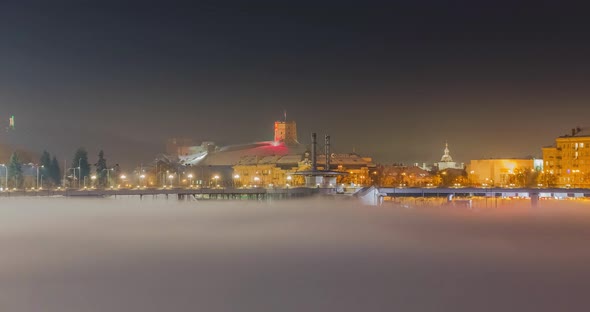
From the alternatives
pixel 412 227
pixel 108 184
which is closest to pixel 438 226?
pixel 412 227

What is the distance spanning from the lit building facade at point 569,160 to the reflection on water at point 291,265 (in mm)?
64151

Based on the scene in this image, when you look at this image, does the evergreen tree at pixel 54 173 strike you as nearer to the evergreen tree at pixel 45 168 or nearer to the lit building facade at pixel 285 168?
the evergreen tree at pixel 45 168

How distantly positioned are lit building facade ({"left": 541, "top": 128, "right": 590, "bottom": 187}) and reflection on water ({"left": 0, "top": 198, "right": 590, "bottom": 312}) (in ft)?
210

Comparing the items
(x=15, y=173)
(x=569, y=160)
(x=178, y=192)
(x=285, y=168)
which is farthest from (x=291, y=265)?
(x=285, y=168)

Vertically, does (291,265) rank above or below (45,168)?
below

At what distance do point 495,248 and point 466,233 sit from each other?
9.26 m

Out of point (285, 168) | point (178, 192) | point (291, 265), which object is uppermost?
point (285, 168)

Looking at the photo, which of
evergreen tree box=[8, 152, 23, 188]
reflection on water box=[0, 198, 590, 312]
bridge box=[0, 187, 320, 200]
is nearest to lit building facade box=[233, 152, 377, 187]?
bridge box=[0, 187, 320, 200]

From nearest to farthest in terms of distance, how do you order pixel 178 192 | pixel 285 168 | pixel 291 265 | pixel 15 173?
pixel 291 265 → pixel 178 192 → pixel 15 173 → pixel 285 168

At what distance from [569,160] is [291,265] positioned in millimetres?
100661

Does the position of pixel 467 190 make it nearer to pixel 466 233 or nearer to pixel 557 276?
pixel 466 233

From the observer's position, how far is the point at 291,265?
36188mm

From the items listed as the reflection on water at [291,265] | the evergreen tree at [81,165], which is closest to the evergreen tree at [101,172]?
the evergreen tree at [81,165]

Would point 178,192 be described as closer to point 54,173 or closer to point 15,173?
point 15,173
